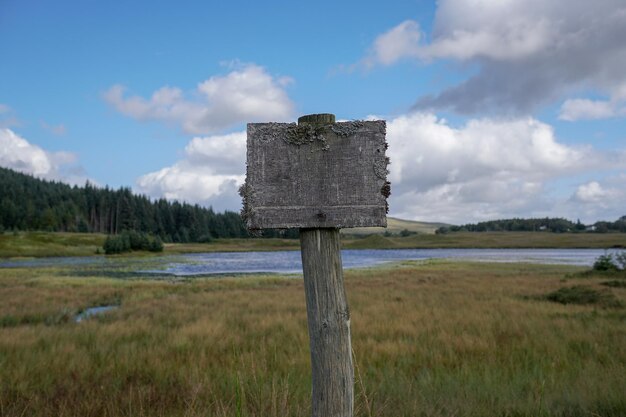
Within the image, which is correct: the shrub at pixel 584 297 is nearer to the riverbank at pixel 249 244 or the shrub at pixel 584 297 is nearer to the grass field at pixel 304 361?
the grass field at pixel 304 361

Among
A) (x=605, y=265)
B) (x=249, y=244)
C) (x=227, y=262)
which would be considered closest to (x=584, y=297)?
(x=605, y=265)

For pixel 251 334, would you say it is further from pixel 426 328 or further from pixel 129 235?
pixel 129 235

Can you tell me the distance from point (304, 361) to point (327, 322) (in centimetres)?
532

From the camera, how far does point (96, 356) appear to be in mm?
8867

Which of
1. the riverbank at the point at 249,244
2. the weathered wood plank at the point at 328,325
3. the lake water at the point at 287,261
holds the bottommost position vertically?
the lake water at the point at 287,261

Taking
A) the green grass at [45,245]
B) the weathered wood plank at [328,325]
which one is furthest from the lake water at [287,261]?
the weathered wood plank at [328,325]

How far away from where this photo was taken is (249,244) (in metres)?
140

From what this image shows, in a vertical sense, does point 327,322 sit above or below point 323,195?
below

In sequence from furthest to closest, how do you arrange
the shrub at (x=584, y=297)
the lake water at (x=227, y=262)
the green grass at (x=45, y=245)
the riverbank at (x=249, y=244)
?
the riverbank at (x=249, y=244), the green grass at (x=45, y=245), the lake water at (x=227, y=262), the shrub at (x=584, y=297)

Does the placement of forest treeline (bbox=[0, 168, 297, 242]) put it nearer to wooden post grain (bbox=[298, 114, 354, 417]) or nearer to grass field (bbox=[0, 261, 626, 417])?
grass field (bbox=[0, 261, 626, 417])

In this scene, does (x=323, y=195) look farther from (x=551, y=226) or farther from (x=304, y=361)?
(x=551, y=226)

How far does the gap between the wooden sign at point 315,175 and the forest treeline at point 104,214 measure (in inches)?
5090

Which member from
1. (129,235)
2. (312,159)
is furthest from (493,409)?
(129,235)

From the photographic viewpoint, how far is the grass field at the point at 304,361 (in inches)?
212
